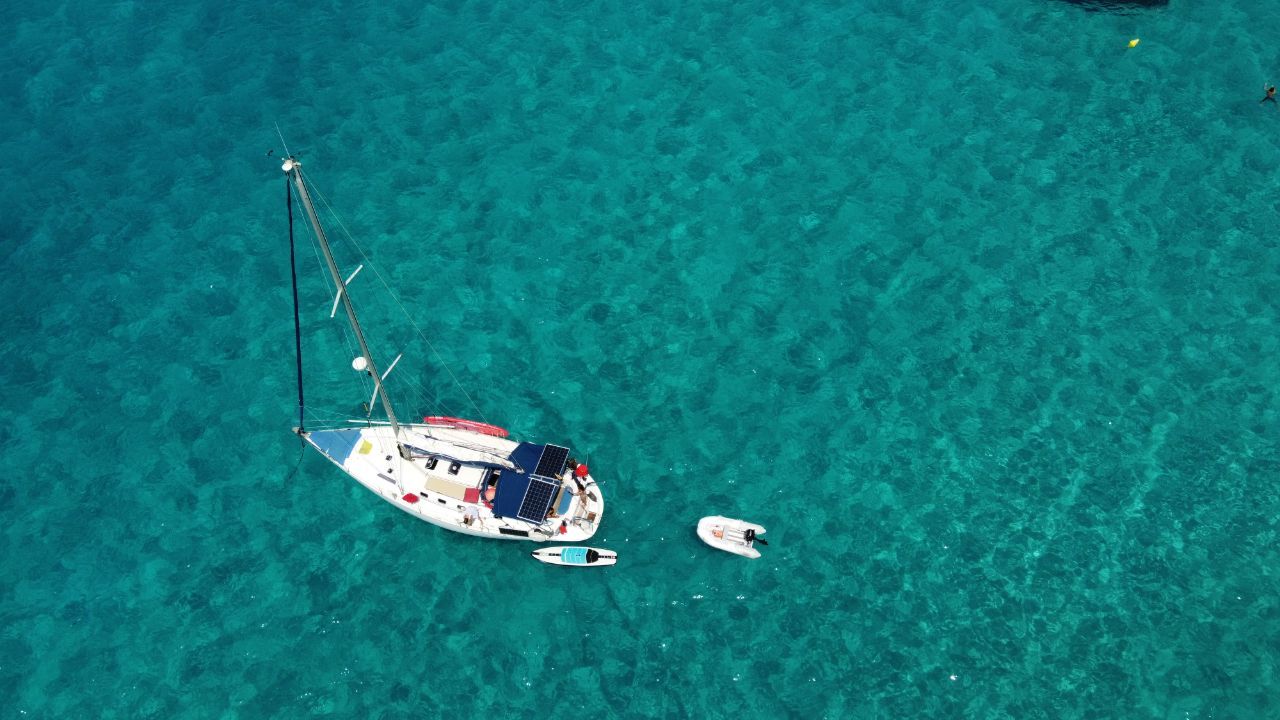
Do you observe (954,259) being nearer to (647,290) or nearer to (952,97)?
(952,97)

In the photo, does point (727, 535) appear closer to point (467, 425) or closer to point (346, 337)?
point (467, 425)

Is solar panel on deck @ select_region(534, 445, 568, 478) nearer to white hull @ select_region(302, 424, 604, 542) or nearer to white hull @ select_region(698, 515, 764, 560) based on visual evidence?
white hull @ select_region(302, 424, 604, 542)

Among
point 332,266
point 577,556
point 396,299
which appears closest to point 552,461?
point 577,556

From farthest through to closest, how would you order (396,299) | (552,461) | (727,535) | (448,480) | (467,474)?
(396,299) → (467,474) → (448,480) → (727,535) → (552,461)

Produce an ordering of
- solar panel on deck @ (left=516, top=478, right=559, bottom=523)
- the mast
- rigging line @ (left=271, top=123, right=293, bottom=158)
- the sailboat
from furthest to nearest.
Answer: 1. rigging line @ (left=271, top=123, right=293, bottom=158)
2. the sailboat
3. solar panel on deck @ (left=516, top=478, right=559, bottom=523)
4. the mast

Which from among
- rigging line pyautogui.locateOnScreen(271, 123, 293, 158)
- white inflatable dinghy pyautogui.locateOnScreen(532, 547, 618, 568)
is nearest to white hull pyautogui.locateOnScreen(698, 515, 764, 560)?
white inflatable dinghy pyautogui.locateOnScreen(532, 547, 618, 568)

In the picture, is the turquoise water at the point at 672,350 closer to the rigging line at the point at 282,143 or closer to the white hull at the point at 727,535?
the rigging line at the point at 282,143
